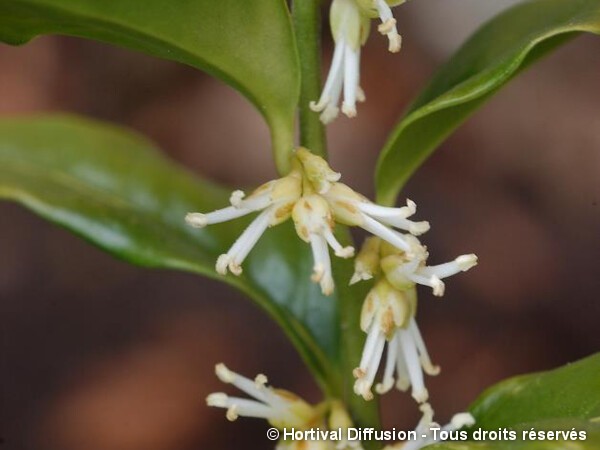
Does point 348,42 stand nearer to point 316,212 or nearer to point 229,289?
point 316,212

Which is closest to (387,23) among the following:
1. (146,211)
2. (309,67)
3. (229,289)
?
(309,67)

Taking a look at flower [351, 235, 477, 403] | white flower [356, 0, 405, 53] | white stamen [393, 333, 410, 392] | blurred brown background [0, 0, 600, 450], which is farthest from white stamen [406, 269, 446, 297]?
blurred brown background [0, 0, 600, 450]

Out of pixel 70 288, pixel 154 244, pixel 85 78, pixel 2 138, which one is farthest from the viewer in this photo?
pixel 85 78

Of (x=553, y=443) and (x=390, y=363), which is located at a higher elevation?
(x=390, y=363)

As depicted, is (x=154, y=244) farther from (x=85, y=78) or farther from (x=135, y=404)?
(x=85, y=78)

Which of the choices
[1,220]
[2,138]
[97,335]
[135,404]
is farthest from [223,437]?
[2,138]

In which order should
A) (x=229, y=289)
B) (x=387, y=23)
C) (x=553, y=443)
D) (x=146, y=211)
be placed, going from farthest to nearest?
(x=229, y=289) → (x=146, y=211) → (x=387, y=23) → (x=553, y=443)
